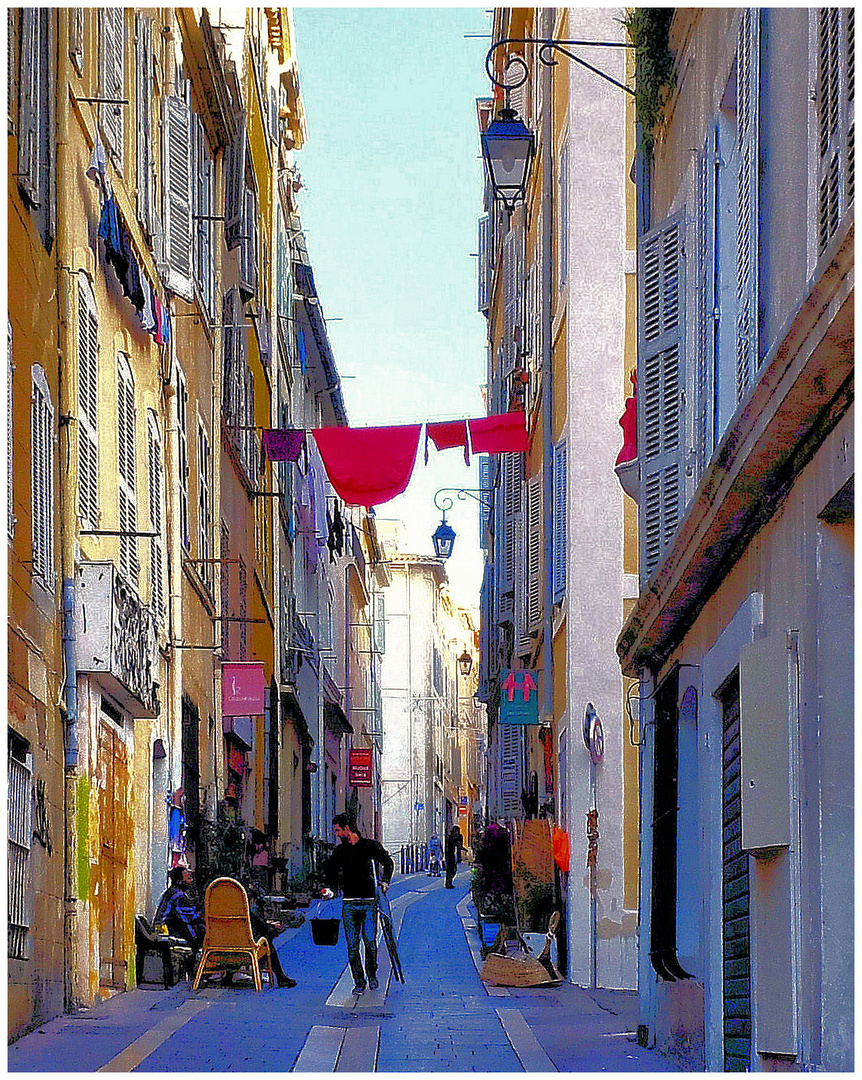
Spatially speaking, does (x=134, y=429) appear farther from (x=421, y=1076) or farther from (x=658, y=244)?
(x=421, y=1076)

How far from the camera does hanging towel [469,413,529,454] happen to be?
25328 millimetres

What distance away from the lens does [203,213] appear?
84.4 feet

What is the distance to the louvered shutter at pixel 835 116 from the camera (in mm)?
6848

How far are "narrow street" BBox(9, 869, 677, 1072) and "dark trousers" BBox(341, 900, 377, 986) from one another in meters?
0.26

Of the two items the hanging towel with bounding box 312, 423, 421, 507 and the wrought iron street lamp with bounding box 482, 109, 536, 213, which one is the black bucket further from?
the wrought iron street lamp with bounding box 482, 109, 536, 213

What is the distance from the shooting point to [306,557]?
150ft

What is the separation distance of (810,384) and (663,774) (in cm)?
602

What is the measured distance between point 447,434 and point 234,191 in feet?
18.7

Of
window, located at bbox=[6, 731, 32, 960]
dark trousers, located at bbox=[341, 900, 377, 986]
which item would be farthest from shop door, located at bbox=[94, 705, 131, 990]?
window, located at bbox=[6, 731, 32, 960]

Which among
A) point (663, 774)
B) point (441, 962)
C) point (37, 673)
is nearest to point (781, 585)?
point (663, 774)

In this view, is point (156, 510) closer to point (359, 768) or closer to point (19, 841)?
point (19, 841)

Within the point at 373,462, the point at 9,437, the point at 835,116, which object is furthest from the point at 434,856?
the point at 835,116

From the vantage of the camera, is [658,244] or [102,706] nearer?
[658,244]

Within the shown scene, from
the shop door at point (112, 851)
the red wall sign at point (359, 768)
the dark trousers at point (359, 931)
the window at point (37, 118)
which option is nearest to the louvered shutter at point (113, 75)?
the window at point (37, 118)
